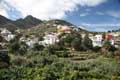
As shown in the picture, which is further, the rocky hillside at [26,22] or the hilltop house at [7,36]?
the rocky hillside at [26,22]

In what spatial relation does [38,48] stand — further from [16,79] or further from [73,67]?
[16,79]

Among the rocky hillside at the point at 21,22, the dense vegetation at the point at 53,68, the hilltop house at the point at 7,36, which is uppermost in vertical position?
the rocky hillside at the point at 21,22

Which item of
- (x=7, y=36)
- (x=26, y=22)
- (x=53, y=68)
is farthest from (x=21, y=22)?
(x=53, y=68)

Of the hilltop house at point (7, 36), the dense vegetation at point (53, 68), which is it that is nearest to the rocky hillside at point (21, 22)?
the hilltop house at point (7, 36)

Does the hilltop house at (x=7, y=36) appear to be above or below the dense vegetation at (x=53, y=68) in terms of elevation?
above

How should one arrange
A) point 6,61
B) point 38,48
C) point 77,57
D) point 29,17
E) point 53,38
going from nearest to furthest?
point 6,61 → point 77,57 → point 38,48 → point 53,38 → point 29,17

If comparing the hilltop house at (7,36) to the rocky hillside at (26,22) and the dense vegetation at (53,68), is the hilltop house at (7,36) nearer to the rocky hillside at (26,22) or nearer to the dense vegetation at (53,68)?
the dense vegetation at (53,68)

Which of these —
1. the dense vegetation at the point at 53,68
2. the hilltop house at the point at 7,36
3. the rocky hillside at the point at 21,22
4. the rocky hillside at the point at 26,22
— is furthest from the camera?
the rocky hillside at the point at 26,22

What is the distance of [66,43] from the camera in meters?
26.0

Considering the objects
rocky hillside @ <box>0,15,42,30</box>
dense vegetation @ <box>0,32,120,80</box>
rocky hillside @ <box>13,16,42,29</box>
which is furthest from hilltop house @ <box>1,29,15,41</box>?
rocky hillside @ <box>13,16,42,29</box>

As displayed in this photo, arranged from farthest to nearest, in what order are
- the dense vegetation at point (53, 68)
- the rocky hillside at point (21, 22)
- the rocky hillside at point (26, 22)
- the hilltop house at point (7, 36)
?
the rocky hillside at point (26, 22) < the rocky hillside at point (21, 22) < the hilltop house at point (7, 36) < the dense vegetation at point (53, 68)

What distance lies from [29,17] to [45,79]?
6688cm

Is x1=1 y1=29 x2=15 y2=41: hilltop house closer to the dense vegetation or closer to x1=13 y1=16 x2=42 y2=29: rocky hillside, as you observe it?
the dense vegetation

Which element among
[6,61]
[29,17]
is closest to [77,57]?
[6,61]
